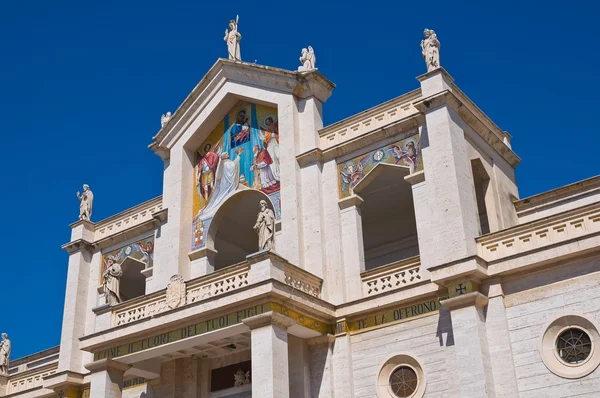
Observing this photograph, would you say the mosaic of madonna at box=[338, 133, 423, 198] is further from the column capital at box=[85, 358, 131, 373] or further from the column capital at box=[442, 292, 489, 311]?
the column capital at box=[85, 358, 131, 373]

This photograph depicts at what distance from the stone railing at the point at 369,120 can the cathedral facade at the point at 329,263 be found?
2.1 inches

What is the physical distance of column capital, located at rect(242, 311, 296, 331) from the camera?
20.3 meters

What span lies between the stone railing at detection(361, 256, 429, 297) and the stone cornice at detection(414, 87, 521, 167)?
172 inches

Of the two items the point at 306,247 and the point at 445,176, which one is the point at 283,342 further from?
the point at 445,176

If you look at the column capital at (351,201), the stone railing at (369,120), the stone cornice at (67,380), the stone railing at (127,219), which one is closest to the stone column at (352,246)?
the column capital at (351,201)

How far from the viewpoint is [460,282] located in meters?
19.6

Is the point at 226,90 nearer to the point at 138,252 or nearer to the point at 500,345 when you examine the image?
the point at 138,252

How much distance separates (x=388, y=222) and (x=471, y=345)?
11436 mm

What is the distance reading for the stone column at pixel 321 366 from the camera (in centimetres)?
2138

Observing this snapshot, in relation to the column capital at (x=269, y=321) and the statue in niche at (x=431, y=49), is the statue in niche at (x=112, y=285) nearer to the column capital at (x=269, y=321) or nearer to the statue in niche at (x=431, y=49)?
the column capital at (x=269, y=321)

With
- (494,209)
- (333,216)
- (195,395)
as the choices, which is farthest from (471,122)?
(195,395)

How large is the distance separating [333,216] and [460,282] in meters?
5.22

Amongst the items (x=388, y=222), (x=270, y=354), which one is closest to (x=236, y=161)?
(x=388, y=222)

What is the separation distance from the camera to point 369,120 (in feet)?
79.2
